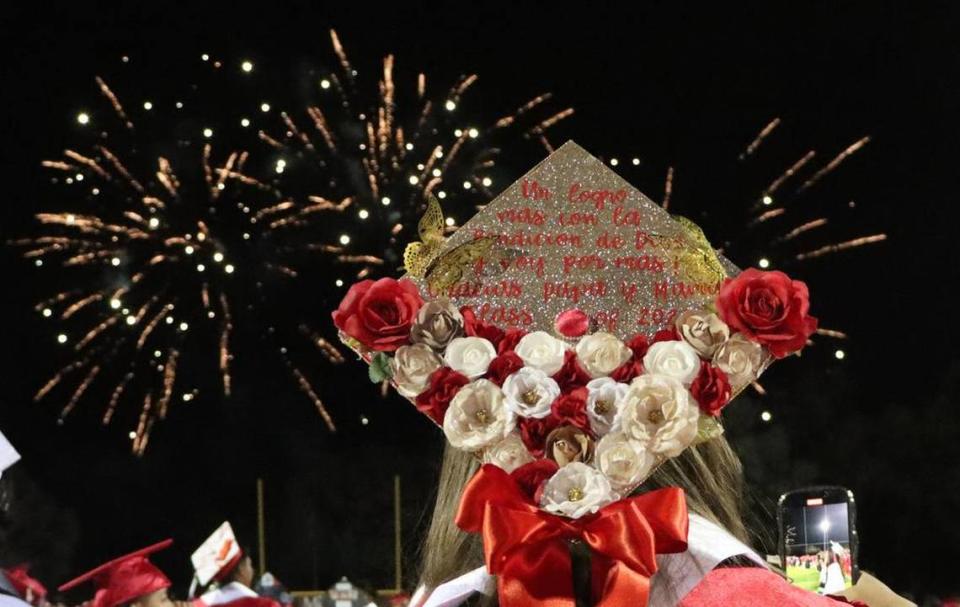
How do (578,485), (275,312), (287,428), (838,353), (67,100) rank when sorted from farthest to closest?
1. (287,428)
2. (275,312)
3. (838,353)
4. (67,100)
5. (578,485)

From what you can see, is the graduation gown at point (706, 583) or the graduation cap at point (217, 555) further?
the graduation cap at point (217, 555)

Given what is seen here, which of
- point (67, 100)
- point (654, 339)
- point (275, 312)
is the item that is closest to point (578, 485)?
point (654, 339)

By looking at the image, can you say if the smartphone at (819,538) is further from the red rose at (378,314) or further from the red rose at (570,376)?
the red rose at (378,314)

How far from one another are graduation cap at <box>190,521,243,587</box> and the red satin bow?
19.3ft

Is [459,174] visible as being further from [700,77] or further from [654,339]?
[654,339]

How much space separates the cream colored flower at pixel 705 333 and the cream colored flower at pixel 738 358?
0.01 metres

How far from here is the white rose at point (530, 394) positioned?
218 cm

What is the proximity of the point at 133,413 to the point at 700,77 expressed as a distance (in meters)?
7.53

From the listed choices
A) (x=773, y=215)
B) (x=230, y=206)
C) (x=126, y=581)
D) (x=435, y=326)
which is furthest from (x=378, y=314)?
(x=773, y=215)

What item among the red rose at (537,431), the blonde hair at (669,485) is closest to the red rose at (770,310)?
the blonde hair at (669,485)

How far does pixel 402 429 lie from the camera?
707 inches

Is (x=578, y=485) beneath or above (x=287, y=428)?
above

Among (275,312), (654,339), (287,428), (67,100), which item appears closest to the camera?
(654,339)

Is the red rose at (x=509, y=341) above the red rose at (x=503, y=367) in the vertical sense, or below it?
above
